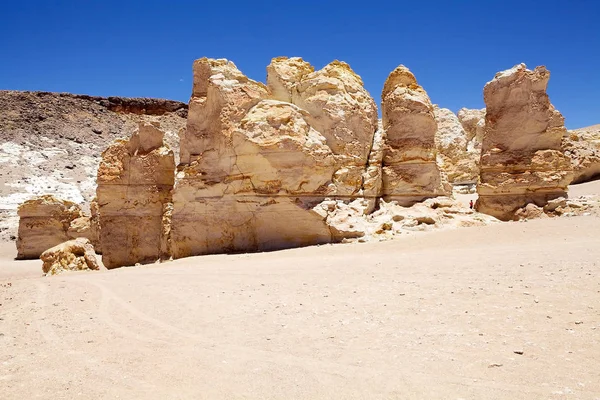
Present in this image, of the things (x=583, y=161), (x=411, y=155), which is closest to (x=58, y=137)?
(x=411, y=155)

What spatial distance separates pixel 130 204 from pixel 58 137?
40.1 m

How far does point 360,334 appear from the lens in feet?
11.2

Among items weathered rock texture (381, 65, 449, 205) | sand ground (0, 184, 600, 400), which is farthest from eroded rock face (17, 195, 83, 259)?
weathered rock texture (381, 65, 449, 205)

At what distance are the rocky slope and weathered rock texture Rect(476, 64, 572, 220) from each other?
76.3ft

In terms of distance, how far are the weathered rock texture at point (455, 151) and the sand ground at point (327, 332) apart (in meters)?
20.5

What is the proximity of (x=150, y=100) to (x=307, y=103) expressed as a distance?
53.4 m

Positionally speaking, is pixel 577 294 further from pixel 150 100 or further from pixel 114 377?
pixel 150 100

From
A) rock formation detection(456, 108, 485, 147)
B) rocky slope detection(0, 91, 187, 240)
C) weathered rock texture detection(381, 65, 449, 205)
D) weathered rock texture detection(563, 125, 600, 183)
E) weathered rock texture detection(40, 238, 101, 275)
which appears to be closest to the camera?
weathered rock texture detection(40, 238, 101, 275)

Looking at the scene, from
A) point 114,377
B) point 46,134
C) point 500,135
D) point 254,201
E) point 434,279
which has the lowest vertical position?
point 114,377

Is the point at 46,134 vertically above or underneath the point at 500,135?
above

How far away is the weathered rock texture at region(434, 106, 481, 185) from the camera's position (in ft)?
84.2

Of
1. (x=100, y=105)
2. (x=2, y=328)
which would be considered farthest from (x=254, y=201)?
(x=100, y=105)

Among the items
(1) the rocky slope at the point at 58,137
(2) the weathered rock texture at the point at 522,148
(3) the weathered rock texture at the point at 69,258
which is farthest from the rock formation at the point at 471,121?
(3) the weathered rock texture at the point at 69,258

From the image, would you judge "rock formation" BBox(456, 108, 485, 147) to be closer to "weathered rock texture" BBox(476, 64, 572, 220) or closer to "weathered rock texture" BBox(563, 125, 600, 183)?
"weathered rock texture" BBox(563, 125, 600, 183)
